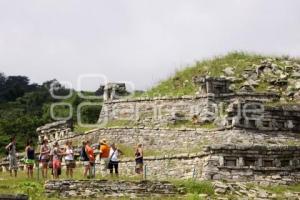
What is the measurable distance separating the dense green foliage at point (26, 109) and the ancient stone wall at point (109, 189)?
23.0 meters

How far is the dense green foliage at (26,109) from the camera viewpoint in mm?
55541

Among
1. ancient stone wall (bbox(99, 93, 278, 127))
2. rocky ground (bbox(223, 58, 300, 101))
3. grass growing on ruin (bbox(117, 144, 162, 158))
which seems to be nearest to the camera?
grass growing on ruin (bbox(117, 144, 162, 158))

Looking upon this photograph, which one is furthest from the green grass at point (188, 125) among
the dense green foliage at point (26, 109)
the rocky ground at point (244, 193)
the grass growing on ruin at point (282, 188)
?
the dense green foliage at point (26, 109)

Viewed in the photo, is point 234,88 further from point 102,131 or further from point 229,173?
point 229,173

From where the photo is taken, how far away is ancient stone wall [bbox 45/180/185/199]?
81.8ft

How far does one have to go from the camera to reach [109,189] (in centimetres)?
2528

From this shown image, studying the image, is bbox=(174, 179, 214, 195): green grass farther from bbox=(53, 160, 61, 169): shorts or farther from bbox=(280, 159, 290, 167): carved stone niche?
bbox=(280, 159, 290, 167): carved stone niche

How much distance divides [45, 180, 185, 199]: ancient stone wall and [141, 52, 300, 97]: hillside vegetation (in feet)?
43.1

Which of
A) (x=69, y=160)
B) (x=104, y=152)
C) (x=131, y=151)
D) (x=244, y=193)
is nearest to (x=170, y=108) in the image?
(x=131, y=151)

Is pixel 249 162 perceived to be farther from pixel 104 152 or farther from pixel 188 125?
pixel 188 125

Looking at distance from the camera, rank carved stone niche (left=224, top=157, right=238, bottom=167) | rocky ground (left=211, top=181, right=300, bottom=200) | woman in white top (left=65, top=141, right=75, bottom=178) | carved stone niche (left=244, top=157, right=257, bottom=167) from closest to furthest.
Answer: rocky ground (left=211, top=181, right=300, bottom=200) < woman in white top (left=65, top=141, right=75, bottom=178) < carved stone niche (left=224, top=157, right=238, bottom=167) < carved stone niche (left=244, top=157, right=257, bottom=167)

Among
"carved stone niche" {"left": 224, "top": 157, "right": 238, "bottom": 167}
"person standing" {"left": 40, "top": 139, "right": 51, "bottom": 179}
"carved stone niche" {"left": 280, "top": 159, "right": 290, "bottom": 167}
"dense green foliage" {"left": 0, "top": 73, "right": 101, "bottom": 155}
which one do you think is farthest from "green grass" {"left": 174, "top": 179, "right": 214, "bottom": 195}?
"dense green foliage" {"left": 0, "top": 73, "right": 101, "bottom": 155}

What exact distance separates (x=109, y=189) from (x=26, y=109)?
46.9 metres

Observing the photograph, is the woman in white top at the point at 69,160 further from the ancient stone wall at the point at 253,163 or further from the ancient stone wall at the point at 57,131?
the ancient stone wall at the point at 57,131
